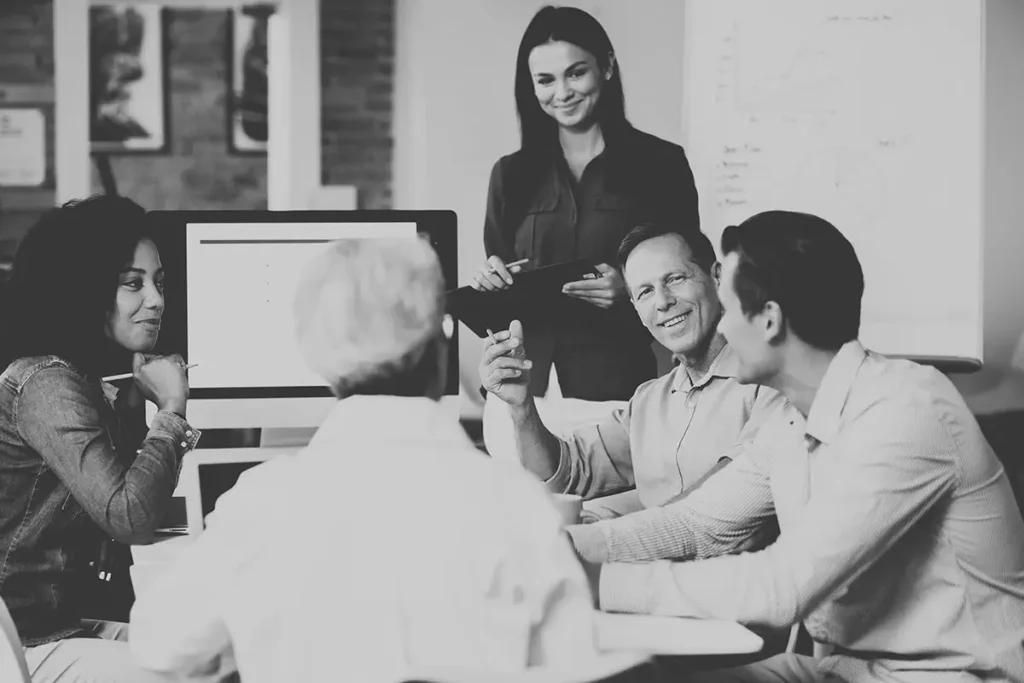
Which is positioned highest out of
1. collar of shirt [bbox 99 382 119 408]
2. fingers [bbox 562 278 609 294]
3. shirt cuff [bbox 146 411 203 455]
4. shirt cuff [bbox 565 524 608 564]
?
fingers [bbox 562 278 609 294]

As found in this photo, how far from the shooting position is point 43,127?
5.75m

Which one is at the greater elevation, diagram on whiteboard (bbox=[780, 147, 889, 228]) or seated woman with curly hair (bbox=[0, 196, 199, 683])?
diagram on whiteboard (bbox=[780, 147, 889, 228])

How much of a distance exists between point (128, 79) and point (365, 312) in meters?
6.20

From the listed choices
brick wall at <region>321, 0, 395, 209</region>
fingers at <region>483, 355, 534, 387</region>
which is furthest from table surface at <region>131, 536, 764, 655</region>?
brick wall at <region>321, 0, 395, 209</region>

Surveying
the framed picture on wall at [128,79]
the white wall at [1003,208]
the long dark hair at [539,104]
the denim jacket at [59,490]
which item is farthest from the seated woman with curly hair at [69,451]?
the framed picture on wall at [128,79]

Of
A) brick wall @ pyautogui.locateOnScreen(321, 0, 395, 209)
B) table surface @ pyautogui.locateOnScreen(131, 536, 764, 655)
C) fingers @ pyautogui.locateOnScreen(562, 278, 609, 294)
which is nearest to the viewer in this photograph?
table surface @ pyautogui.locateOnScreen(131, 536, 764, 655)

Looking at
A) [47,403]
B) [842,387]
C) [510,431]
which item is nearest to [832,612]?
[842,387]

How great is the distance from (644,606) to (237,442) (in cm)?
130

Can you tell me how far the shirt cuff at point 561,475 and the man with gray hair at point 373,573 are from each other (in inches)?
38.8

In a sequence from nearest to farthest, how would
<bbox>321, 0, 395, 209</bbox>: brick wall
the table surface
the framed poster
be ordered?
the table surface, <bbox>321, 0, 395, 209</bbox>: brick wall, the framed poster

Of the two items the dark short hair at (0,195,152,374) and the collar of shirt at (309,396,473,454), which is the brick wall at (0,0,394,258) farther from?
the collar of shirt at (309,396,473,454)

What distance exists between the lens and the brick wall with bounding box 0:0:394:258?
5066 mm

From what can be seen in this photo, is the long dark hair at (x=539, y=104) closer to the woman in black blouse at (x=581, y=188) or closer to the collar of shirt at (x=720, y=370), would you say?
the woman in black blouse at (x=581, y=188)

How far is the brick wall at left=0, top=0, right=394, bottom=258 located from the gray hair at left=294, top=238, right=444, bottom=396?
3778mm
